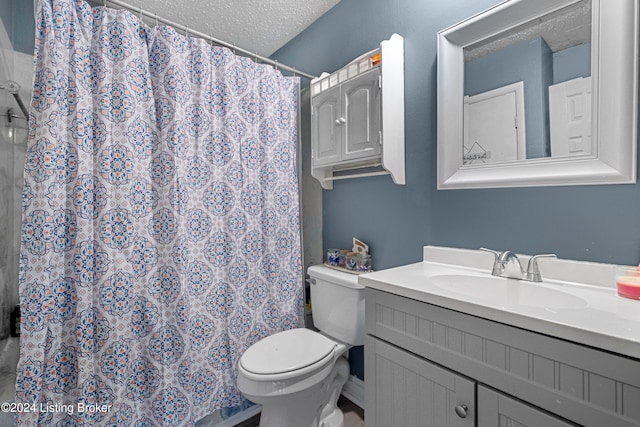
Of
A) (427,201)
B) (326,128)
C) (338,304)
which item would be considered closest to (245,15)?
(326,128)

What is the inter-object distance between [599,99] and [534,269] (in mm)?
569

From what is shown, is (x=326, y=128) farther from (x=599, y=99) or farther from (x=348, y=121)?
(x=599, y=99)

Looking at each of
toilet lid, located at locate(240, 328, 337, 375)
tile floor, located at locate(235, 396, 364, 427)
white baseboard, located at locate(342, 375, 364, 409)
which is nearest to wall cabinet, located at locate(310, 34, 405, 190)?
toilet lid, located at locate(240, 328, 337, 375)

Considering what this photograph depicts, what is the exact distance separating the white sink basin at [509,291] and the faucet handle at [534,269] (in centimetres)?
3

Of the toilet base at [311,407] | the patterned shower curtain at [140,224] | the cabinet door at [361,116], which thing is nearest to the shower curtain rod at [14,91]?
the patterned shower curtain at [140,224]

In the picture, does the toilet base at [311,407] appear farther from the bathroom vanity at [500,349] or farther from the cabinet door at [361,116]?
the cabinet door at [361,116]

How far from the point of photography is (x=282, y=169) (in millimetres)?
1731

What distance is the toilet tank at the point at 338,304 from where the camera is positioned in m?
1.35

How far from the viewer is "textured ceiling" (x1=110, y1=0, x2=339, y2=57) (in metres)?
1.71

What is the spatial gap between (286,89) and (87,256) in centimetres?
138

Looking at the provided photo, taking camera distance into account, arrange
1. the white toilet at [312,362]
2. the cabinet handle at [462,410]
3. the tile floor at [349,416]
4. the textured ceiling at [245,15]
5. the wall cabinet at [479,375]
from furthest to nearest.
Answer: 1. the textured ceiling at [245,15]
2. the tile floor at [349,416]
3. the white toilet at [312,362]
4. the cabinet handle at [462,410]
5. the wall cabinet at [479,375]

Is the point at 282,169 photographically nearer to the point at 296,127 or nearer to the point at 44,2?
the point at 296,127

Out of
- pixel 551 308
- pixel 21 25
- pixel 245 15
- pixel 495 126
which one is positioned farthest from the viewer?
pixel 245 15

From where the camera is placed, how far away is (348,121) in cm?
148
